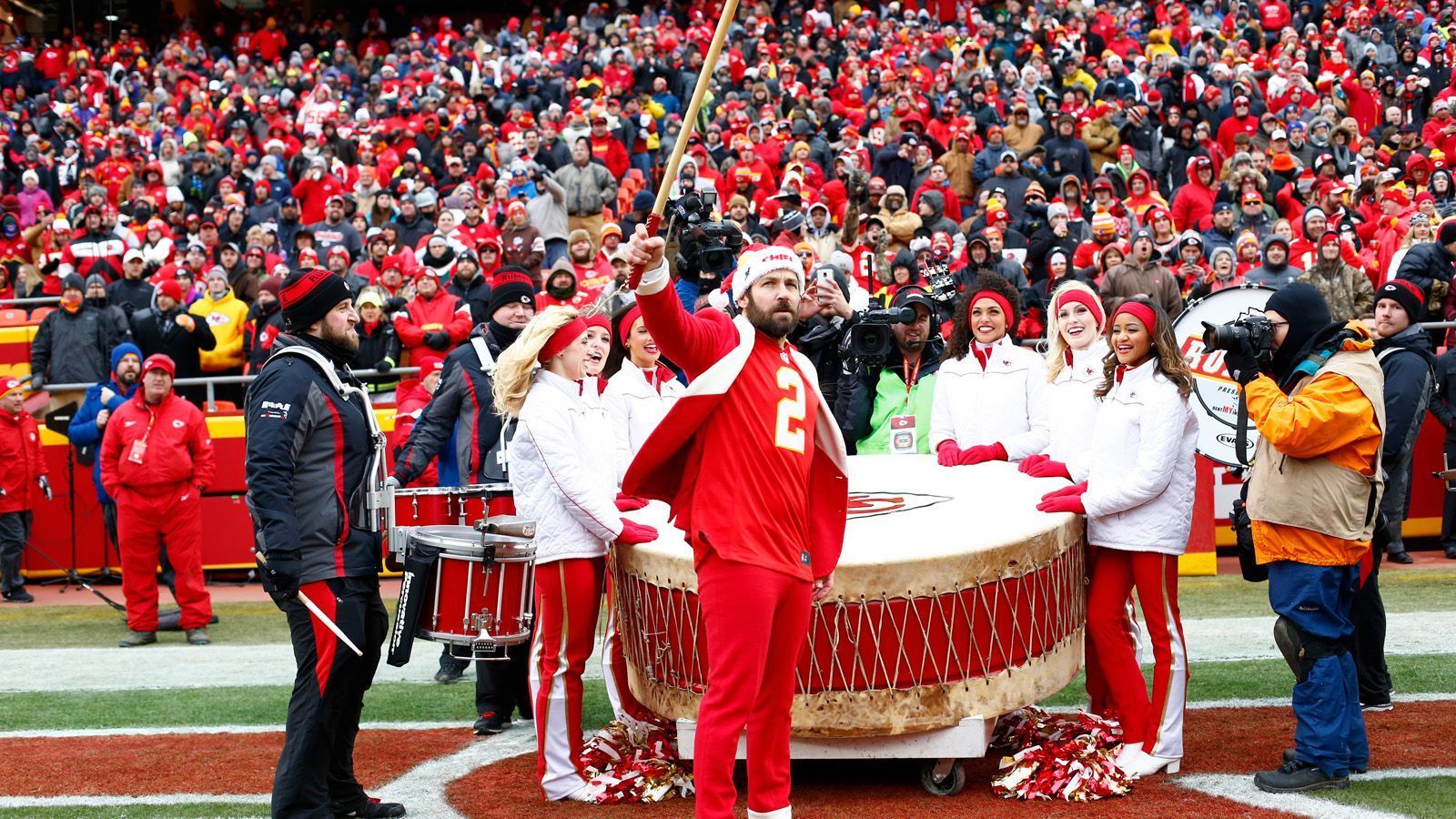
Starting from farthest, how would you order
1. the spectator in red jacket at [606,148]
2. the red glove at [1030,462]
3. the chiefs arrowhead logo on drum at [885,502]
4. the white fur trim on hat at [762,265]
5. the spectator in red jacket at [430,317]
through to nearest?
the spectator in red jacket at [606,148] → the spectator in red jacket at [430,317] → the red glove at [1030,462] → the chiefs arrowhead logo on drum at [885,502] → the white fur trim on hat at [762,265]

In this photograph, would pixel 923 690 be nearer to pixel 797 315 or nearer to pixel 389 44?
pixel 797 315

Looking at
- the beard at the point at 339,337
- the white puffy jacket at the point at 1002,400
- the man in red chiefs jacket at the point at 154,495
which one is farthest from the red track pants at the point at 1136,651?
the man in red chiefs jacket at the point at 154,495

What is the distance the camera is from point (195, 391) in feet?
47.6

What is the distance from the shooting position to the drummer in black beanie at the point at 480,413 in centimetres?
740

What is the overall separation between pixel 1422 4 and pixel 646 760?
20805mm

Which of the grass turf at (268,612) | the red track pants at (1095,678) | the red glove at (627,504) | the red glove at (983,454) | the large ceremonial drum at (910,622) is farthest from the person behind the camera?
the grass turf at (268,612)

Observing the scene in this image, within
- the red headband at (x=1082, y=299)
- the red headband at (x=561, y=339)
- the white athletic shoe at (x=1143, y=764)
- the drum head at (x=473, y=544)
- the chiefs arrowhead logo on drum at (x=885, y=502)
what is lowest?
the white athletic shoe at (x=1143, y=764)

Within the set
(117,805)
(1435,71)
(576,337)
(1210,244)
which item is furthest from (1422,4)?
(117,805)

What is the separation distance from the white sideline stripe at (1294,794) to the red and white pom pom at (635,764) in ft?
6.52

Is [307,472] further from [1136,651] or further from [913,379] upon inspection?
[913,379]

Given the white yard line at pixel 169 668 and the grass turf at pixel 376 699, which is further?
the white yard line at pixel 169 668

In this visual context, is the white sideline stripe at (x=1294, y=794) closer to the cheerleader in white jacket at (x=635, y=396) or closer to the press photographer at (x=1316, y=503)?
the press photographer at (x=1316, y=503)

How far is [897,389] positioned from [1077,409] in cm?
244

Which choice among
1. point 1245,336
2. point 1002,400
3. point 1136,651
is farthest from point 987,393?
point 1245,336
